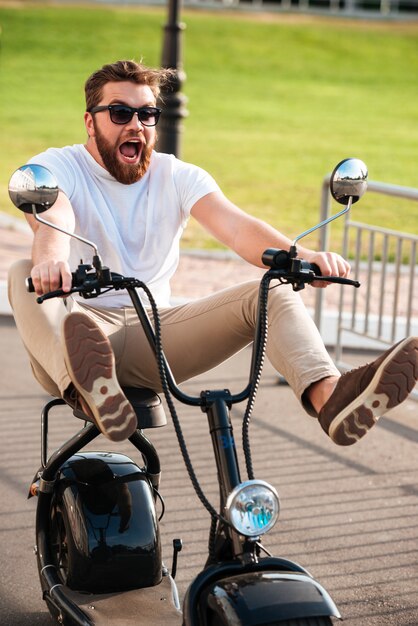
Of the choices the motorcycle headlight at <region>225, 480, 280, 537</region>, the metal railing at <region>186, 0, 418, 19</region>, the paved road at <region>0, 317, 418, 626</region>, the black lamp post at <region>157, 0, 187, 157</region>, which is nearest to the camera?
the motorcycle headlight at <region>225, 480, 280, 537</region>

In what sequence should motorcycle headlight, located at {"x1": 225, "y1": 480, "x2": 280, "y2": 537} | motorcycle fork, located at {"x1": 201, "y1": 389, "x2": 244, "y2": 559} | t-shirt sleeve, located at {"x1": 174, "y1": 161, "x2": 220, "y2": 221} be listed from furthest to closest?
t-shirt sleeve, located at {"x1": 174, "y1": 161, "x2": 220, "y2": 221} → motorcycle fork, located at {"x1": 201, "y1": 389, "x2": 244, "y2": 559} → motorcycle headlight, located at {"x1": 225, "y1": 480, "x2": 280, "y2": 537}

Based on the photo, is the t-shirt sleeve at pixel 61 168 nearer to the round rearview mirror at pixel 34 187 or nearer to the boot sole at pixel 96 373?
the round rearview mirror at pixel 34 187

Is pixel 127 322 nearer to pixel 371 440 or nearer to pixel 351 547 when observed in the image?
pixel 351 547

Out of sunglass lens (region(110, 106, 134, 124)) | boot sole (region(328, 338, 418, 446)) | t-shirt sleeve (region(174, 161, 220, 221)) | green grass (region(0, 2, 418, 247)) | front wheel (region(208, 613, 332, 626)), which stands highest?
sunglass lens (region(110, 106, 134, 124))

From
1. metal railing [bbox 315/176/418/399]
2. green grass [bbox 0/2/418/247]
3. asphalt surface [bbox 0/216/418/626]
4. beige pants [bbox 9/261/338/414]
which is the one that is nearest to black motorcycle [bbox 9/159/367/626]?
beige pants [bbox 9/261/338/414]

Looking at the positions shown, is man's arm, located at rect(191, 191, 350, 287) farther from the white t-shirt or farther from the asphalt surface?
the asphalt surface

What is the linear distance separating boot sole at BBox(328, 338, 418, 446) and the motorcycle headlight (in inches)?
15.1

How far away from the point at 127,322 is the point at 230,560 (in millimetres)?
1161

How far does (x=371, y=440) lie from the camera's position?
Answer: 20.2ft

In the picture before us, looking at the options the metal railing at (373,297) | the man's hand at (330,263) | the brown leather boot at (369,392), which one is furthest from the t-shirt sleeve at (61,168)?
the metal railing at (373,297)

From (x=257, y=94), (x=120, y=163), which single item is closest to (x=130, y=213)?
(x=120, y=163)

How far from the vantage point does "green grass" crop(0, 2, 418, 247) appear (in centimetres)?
1734

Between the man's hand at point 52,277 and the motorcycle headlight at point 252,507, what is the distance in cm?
74

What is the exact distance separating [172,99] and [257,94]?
62.3 feet
